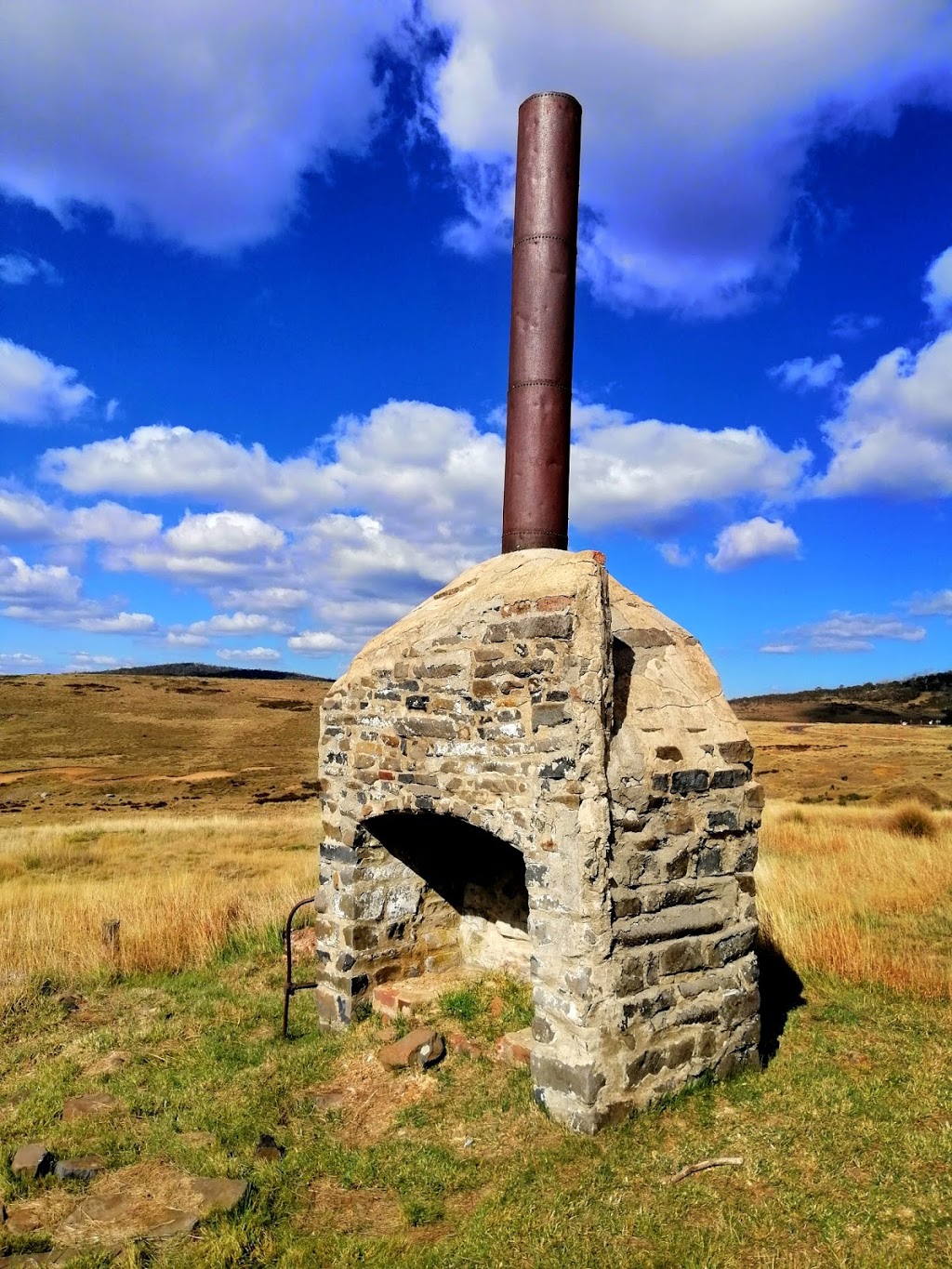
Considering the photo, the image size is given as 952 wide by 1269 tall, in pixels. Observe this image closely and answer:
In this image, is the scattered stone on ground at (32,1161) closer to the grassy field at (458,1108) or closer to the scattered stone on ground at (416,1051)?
the grassy field at (458,1108)

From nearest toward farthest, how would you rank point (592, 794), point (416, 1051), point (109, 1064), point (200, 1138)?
1. point (592, 794)
2. point (200, 1138)
3. point (416, 1051)
4. point (109, 1064)

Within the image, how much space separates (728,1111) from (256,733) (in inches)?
1640

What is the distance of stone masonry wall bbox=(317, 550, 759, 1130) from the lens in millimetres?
4766

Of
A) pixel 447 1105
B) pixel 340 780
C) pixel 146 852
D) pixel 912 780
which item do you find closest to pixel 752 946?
pixel 447 1105

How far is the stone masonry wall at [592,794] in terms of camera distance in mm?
4766

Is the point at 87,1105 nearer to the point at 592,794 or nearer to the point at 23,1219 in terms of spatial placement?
the point at 23,1219

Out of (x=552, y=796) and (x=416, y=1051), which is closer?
(x=552, y=796)

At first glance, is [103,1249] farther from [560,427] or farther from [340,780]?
[560,427]

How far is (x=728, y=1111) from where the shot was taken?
4.92 metres

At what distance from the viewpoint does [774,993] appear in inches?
275

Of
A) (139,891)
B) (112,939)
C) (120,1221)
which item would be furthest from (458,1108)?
(139,891)

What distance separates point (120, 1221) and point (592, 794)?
3.42 m

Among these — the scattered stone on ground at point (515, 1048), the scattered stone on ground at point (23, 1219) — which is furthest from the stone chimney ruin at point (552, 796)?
the scattered stone on ground at point (23, 1219)

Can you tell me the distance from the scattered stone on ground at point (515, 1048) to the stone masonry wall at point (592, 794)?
594 mm
